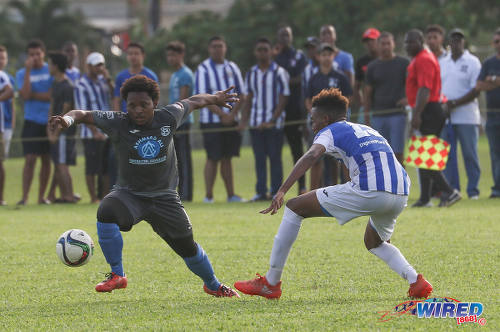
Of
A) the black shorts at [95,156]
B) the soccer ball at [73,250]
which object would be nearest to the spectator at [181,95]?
the black shorts at [95,156]

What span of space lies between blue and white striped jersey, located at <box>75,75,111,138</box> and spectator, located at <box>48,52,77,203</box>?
16cm

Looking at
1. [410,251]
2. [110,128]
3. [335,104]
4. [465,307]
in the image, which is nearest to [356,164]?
[335,104]

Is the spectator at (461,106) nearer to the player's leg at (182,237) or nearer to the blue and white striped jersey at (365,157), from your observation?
the blue and white striped jersey at (365,157)

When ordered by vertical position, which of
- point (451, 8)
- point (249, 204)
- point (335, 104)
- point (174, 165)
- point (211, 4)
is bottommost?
point (249, 204)

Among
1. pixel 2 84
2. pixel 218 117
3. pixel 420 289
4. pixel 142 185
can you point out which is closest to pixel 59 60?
pixel 2 84

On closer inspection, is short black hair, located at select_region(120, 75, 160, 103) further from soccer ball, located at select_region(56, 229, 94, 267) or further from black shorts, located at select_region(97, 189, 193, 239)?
soccer ball, located at select_region(56, 229, 94, 267)

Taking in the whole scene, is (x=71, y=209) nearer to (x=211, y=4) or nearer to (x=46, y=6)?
(x=46, y=6)

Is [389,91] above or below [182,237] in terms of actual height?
above

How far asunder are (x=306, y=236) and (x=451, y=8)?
81.6 ft

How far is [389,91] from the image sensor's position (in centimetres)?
1282

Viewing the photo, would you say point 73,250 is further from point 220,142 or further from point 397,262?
point 220,142

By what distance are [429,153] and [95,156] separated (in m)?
5.37

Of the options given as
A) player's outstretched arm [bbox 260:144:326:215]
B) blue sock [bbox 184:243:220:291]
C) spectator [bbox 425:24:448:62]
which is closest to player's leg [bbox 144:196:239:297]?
blue sock [bbox 184:243:220:291]

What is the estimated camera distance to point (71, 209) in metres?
13.2
